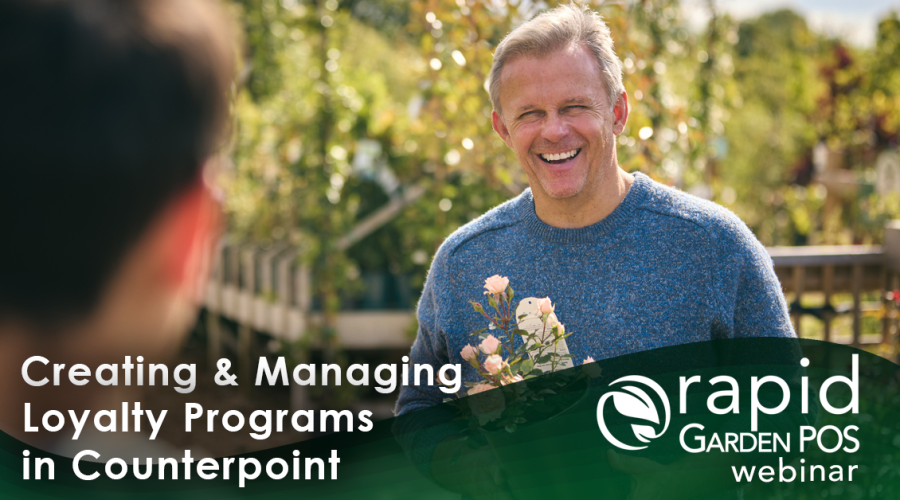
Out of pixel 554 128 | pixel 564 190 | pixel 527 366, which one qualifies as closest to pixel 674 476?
pixel 527 366

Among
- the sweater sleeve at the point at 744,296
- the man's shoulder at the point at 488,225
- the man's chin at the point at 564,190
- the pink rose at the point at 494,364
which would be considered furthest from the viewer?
the man's shoulder at the point at 488,225

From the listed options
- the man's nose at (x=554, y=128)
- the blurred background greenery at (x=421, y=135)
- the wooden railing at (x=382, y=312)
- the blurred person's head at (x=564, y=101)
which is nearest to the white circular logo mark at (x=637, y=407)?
the blurred person's head at (x=564, y=101)

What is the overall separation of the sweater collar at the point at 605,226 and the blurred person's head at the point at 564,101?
0.04m

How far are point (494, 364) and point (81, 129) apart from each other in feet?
3.29

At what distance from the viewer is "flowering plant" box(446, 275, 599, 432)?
4.55 ft

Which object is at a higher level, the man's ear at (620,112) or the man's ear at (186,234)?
the man's ear at (620,112)

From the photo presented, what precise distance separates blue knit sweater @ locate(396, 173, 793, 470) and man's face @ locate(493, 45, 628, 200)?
0.31 feet

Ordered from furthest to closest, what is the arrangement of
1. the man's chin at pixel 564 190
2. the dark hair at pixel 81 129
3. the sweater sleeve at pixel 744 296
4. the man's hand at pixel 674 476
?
the man's chin at pixel 564 190
the sweater sleeve at pixel 744 296
the man's hand at pixel 674 476
the dark hair at pixel 81 129

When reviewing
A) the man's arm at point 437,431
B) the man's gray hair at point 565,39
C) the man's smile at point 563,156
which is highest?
the man's gray hair at point 565,39

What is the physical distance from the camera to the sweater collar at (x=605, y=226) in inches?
66.3

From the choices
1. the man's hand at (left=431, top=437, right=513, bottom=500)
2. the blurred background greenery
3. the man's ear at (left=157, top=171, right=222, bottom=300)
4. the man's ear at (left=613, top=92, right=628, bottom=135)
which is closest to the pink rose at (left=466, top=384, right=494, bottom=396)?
the man's hand at (left=431, top=437, right=513, bottom=500)

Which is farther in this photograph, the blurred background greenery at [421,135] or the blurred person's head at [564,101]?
the blurred background greenery at [421,135]

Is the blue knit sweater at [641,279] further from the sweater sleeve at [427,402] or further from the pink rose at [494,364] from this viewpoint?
the pink rose at [494,364]
